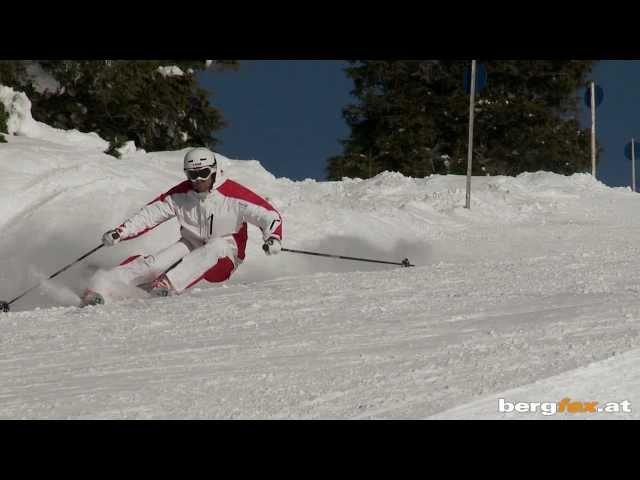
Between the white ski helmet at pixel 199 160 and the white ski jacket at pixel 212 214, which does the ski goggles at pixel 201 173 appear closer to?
the white ski helmet at pixel 199 160

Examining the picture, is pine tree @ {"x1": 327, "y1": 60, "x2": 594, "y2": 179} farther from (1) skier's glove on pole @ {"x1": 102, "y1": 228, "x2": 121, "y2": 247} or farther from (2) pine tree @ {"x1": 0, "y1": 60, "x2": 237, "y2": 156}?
(1) skier's glove on pole @ {"x1": 102, "y1": 228, "x2": 121, "y2": 247}

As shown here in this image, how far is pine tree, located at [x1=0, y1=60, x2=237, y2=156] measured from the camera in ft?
78.2

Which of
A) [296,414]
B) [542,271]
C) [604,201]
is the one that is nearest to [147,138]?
[604,201]

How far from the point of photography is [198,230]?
895cm

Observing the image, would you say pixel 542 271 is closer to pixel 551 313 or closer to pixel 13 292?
pixel 551 313

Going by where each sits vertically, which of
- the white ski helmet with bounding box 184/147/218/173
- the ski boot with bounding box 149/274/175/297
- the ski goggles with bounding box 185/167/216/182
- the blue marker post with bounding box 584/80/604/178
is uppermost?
the blue marker post with bounding box 584/80/604/178

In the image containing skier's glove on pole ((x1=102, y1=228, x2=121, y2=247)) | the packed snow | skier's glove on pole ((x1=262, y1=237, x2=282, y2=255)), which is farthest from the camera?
skier's glove on pole ((x1=102, y1=228, x2=121, y2=247))

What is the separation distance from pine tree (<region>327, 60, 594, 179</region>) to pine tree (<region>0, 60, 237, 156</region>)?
6.57m

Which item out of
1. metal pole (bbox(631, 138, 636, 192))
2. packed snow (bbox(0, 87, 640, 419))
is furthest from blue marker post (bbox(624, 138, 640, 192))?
packed snow (bbox(0, 87, 640, 419))

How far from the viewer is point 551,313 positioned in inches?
253

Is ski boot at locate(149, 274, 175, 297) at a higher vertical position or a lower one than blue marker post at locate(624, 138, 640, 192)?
lower

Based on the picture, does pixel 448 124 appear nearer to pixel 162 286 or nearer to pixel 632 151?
pixel 632 151

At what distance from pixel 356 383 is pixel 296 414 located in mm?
521

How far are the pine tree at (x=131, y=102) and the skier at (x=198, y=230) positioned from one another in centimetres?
1444
